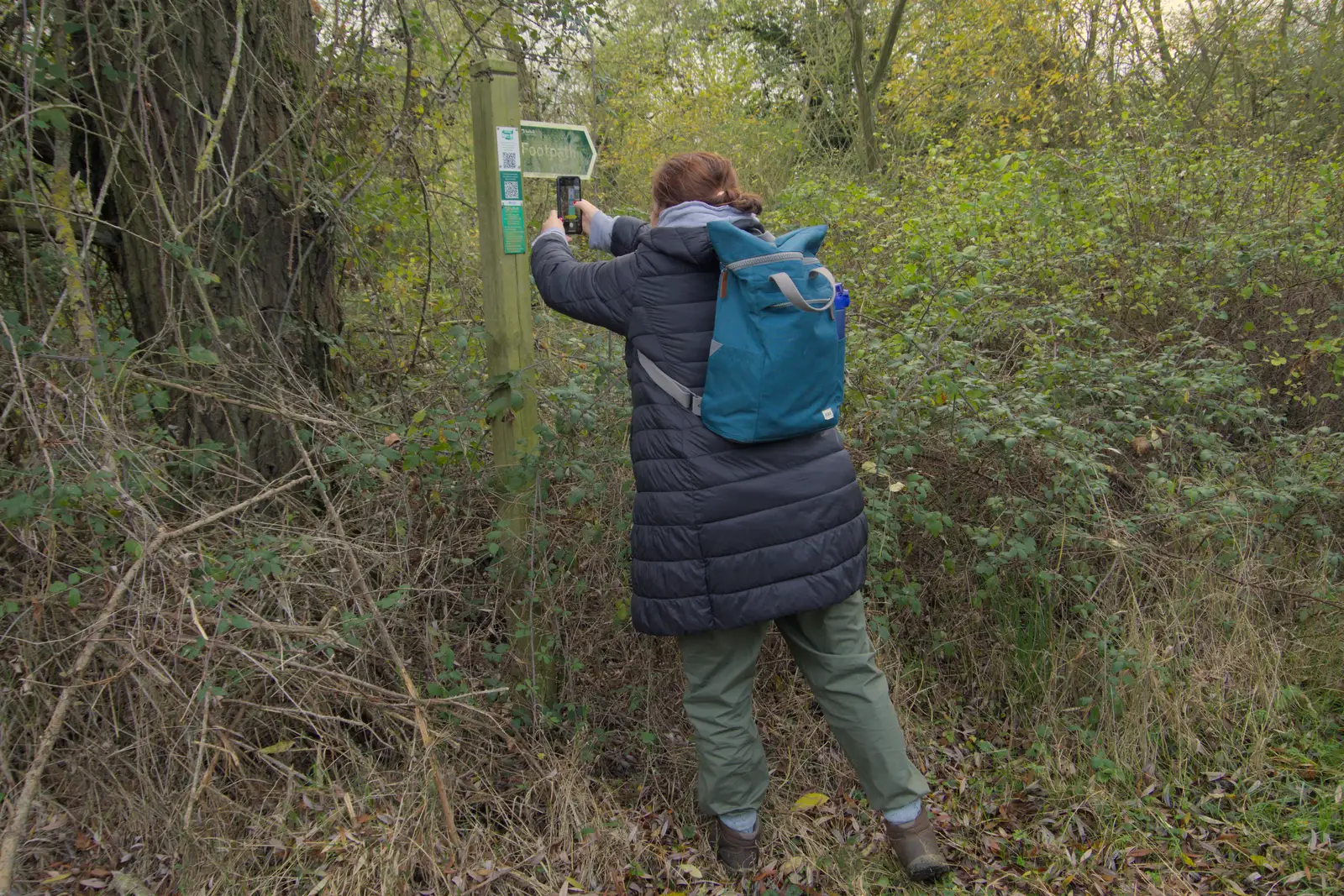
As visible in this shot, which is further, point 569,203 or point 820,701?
point 569,203

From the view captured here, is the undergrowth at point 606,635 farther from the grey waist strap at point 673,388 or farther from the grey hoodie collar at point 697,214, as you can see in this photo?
the grey hoodie collar at point 697,214

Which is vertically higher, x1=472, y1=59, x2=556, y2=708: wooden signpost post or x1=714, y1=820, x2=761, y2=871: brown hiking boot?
x1=472, y1=59, x2=556, y2=708: wooden signpost post

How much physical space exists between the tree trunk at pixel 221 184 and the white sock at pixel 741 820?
1.96 metres

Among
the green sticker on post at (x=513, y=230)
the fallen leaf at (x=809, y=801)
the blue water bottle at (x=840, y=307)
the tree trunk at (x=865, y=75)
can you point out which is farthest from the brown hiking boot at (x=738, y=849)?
the tree trunk at (x=865, y=75)

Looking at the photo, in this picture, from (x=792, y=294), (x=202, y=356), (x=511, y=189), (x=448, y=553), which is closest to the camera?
(x=792, y=294)

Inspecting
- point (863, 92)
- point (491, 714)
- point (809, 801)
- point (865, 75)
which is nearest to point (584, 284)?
point (491, 714)

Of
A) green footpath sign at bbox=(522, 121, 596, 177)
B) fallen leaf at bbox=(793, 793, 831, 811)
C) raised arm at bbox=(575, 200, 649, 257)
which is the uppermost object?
green footpath sign at bbox=(522, 121, 596, 177)

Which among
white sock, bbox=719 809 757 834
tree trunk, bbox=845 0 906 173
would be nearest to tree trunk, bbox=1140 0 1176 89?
tree trunk, bbox=845 0 906 173

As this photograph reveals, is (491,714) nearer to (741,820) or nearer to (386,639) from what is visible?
(386,639)

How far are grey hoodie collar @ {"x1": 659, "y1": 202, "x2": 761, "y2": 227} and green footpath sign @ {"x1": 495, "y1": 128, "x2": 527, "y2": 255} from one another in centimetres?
51

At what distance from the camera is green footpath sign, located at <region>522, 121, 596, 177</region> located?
2752 millimetres

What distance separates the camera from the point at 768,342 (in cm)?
228

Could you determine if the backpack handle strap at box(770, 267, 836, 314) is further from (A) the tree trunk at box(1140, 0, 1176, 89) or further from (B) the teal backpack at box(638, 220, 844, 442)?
(A) the tree trunk at box(1140, 0, 1176, 89)

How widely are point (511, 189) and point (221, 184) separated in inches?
47.3
